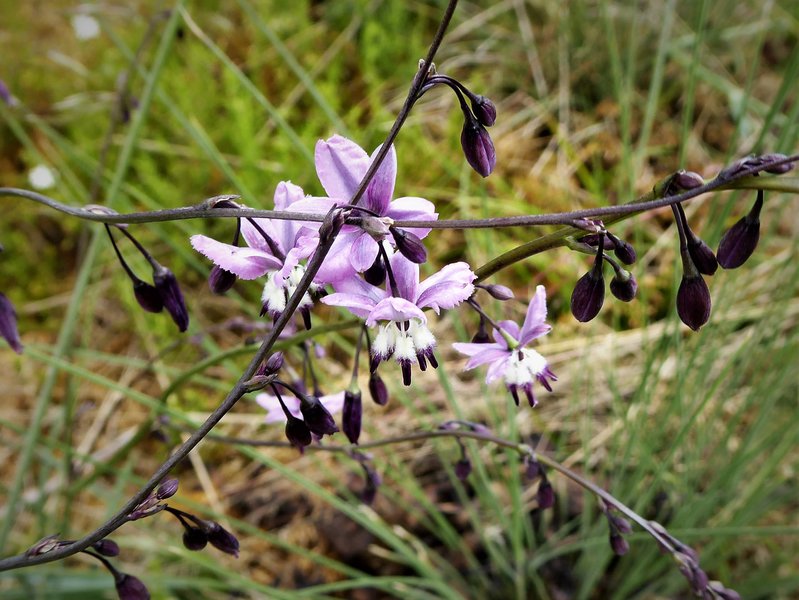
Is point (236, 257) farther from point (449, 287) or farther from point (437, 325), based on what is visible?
point (437, 325)

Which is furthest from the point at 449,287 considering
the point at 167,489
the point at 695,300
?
the point at 167,489

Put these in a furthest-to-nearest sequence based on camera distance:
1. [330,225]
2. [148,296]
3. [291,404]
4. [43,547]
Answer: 1. [291,404]
2. [148,296]
3. [43,547]
4. [330,225]

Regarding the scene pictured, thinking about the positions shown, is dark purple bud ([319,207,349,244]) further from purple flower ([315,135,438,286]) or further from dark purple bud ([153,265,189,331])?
dark purple bud ([153,265,189,331])

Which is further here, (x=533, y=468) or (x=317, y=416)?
(x=533, y=468)

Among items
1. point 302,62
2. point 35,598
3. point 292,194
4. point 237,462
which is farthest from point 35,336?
point 292,194

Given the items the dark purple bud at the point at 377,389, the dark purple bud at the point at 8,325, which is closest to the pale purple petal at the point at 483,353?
the dark purple bud at the point at 377,389

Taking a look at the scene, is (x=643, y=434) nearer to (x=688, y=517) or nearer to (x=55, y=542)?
(x=688, y=517)
